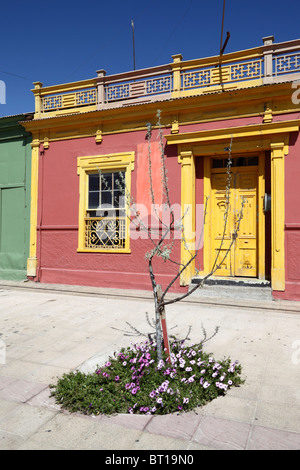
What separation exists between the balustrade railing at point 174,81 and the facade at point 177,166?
28 millimetres

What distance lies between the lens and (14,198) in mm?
9633

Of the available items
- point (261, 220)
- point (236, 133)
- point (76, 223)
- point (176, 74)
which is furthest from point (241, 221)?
point (76, 223)

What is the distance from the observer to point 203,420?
8.20 feet

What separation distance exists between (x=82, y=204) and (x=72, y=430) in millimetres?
6911

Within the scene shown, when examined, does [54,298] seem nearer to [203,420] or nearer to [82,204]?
[82,204]

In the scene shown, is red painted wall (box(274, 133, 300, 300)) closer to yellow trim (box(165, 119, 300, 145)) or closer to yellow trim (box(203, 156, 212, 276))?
yellow trim (box(165, 119, 300, 145))

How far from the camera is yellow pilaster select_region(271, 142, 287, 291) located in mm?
6879

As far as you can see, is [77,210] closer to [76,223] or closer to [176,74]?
[76,223]

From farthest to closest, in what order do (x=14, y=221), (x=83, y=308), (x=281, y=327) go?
(x=14, y=221), (x=83, y=308), (x=281, y=327)

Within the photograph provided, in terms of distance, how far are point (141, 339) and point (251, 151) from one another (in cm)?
533

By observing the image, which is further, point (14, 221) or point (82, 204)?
point (14, 221)

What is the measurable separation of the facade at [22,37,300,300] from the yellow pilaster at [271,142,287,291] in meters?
0.02

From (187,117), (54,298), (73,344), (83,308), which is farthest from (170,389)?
(187,117)

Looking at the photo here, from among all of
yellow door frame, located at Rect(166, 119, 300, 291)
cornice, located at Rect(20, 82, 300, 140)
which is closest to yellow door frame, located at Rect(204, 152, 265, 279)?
yellow door frame, located at Rect(166, 119, 300, 291)
